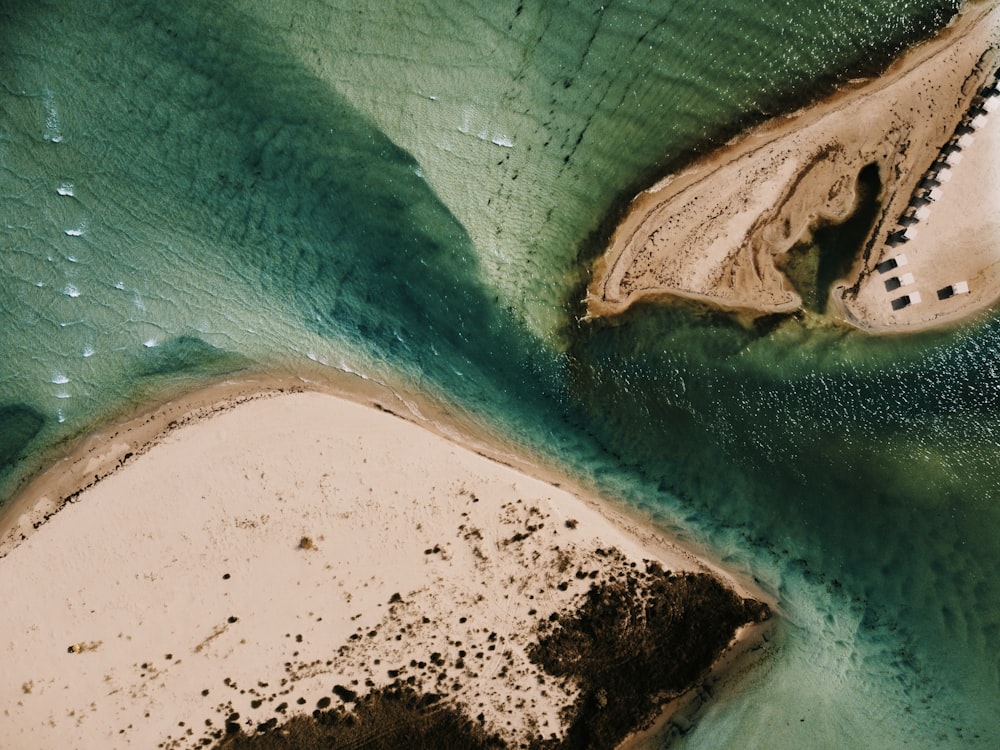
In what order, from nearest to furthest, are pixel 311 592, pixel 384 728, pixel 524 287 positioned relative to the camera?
pixel 311 592, pixel 384 728, pixel 524 287

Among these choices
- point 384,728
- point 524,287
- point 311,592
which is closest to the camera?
point 311,592

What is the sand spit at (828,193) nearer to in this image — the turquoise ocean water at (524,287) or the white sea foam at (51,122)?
the turquoise ocean water at (524,287)

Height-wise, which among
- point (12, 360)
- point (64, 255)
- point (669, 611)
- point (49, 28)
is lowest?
point (669, 611)

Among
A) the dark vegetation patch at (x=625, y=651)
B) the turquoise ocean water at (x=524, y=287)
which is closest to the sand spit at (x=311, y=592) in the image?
the dark vegetation patch at (x=625, y=651)

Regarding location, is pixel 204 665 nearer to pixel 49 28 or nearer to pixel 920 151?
pixel 49 28

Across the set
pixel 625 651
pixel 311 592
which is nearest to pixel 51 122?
pixel 311 592

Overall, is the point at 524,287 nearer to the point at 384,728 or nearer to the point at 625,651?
the point at 625,651

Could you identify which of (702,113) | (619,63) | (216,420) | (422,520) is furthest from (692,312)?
(216,420)

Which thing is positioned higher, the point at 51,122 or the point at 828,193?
the point at 51,122
